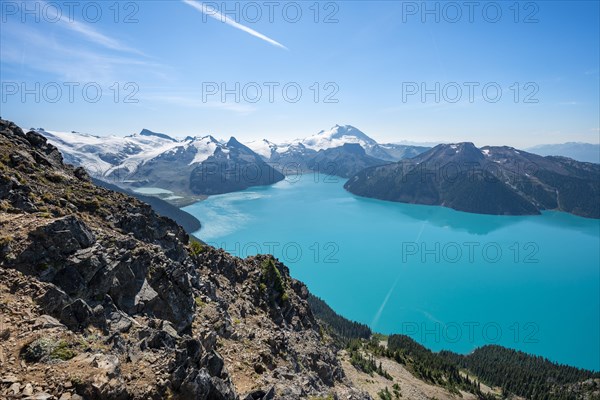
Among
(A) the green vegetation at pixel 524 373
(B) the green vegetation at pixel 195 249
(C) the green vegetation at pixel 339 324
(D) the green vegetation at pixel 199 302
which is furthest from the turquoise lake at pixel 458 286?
(D) the green vegetation at pixel 199 302

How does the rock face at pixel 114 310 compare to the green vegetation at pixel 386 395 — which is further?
the green vegetation at pixel 386 395

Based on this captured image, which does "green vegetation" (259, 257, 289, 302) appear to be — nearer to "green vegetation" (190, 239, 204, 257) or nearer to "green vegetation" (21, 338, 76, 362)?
"green vegetation" (190, 239, 204, 257)

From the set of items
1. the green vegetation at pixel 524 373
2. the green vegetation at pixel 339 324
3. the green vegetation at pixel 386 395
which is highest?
the green vegetation at pixel 386 395

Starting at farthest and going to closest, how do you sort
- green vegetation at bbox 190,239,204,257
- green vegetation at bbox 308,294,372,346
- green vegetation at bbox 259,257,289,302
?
1. green vegetation at bbox 308,294,372,346
2. green vegetation at bbox 259,257,289,302
3. green vegetation at bbox 190,239,204,257

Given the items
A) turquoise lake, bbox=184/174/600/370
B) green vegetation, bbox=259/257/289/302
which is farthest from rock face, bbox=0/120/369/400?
turquoise lake, bbox=184/174/600/370

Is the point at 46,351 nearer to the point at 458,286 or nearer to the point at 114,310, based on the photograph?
the point at 114,310

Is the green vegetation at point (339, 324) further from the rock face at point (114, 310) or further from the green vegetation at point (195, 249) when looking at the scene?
the green vegetation at point (195, 249)

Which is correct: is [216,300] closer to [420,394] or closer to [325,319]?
[420,394]

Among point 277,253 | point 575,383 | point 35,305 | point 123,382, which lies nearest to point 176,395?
point 123,382

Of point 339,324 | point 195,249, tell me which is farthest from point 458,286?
point 195,249
